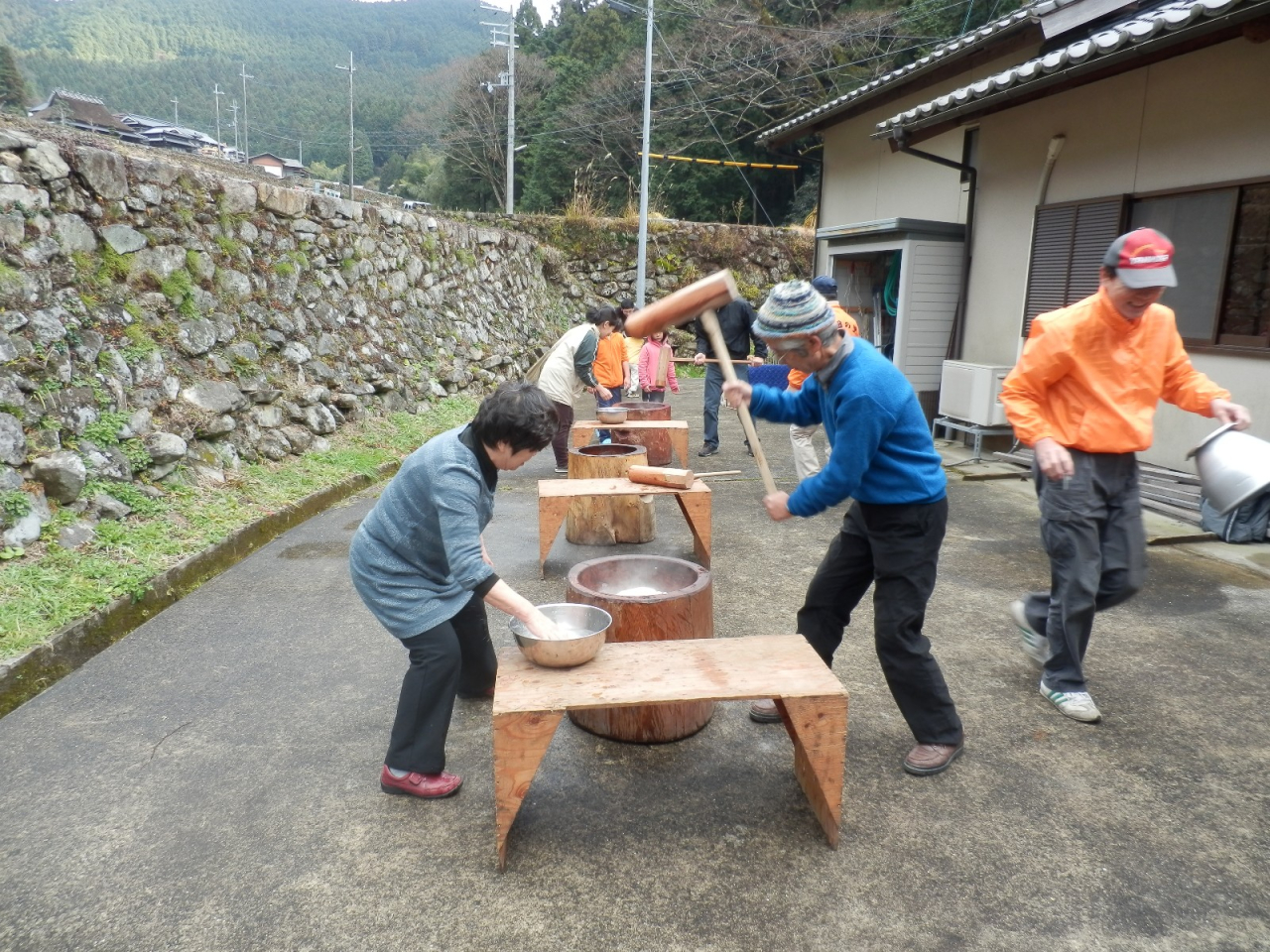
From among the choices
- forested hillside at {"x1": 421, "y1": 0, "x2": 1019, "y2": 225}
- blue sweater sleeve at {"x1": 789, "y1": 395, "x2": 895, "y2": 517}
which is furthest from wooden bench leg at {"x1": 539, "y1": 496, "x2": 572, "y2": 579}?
forested hillside at {"x1": 421, "y1": 0, "x2": 1019, "y2": 225}

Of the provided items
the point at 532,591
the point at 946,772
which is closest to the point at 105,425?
the point at 532,591

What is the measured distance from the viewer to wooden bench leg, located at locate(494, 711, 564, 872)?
2529mm

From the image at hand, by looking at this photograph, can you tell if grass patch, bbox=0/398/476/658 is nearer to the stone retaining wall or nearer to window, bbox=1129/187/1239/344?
the stone retaining wall

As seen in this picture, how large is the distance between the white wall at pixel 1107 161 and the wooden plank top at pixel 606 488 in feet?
14.5

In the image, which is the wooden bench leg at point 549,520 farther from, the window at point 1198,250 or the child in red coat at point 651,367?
the window at point 1198,250

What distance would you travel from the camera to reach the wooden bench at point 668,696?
2545 mm

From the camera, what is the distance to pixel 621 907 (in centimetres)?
245

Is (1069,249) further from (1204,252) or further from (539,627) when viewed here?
(539,627)

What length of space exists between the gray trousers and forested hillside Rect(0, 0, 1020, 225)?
1285 cm

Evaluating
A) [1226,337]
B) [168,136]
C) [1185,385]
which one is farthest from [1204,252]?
[168,136]

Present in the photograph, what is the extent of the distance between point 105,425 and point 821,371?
16.5 ft

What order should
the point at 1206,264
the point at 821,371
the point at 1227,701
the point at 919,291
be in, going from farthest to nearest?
the point at 919,291 < the point at 1206,264 < the point at 1227,701 < the point at 821,371

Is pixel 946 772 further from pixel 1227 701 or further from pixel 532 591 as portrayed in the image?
pixel 532 591

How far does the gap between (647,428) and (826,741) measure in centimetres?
518
